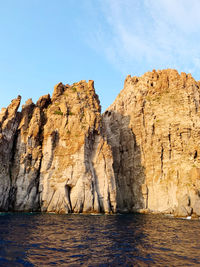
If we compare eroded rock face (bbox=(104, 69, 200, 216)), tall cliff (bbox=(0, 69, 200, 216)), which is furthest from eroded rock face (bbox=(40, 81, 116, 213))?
eroded rock face (bbox=(104, 69, 200, 216))

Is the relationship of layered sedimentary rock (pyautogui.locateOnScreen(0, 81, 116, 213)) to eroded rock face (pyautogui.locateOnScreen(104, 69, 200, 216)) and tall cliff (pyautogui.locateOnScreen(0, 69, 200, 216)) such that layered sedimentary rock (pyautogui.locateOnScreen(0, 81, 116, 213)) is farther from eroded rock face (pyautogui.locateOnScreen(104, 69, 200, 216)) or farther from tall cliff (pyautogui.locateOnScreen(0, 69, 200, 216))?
eroded rock face (pyautogui.locateOnScreen(104, 69, 200, 216))

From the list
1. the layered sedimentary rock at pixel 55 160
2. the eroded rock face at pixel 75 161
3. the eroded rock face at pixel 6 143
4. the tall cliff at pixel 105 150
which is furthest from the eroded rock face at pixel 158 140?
the eroded rock face at pixel 6 143

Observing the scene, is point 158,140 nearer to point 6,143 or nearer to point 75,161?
point 75,161

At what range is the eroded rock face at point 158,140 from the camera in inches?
2522

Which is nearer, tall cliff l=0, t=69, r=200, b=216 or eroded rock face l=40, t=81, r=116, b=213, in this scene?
eroded rock face l=40, t=81, r=116, b=213

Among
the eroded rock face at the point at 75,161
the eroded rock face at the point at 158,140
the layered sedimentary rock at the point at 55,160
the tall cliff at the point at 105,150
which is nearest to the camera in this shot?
the layered sedimentary rock at the point at 55,160

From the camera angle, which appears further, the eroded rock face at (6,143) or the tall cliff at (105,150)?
the tall cliff at (105,150)

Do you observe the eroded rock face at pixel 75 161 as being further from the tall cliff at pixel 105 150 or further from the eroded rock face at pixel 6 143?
the eroded rock face at pixel 6 143

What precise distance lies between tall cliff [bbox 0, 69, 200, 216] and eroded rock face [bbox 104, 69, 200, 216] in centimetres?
30

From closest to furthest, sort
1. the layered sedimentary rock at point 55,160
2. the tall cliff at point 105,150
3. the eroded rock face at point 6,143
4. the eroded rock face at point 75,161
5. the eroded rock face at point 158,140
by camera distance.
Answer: the eroded rock face at point 6,143, the layered sedimentary rock at point 55,160, the eroded rock face at point 75,161, the tall cliff at point 105,150, the eroded rock face at point 158,140

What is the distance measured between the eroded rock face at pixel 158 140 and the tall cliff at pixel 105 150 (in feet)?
0.99

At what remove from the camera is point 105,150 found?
60.2 m

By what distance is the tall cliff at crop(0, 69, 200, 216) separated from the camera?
2019 inches

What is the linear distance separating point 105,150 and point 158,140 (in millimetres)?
22410
